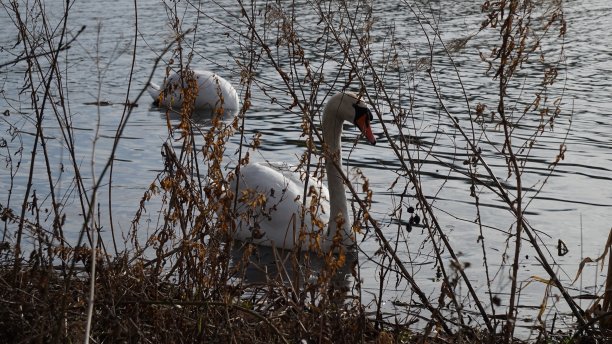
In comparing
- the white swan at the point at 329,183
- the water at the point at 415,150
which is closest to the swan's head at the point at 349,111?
the white swan at the point at 329,183

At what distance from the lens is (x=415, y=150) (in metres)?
6.10

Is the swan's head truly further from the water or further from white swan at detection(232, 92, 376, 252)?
the water

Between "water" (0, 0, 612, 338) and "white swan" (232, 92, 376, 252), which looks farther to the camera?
"white swan" (232, 92, 376, 252)

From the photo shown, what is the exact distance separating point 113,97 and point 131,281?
8.90m

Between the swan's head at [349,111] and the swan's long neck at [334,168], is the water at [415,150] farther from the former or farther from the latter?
the swan's long neck at [334,168]

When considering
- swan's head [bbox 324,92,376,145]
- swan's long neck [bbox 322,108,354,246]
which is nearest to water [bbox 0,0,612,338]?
swan's head [bbox 324,92,376,145]

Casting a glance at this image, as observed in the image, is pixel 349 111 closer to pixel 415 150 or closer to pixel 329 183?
pixel 329 183

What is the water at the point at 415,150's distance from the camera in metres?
7.53

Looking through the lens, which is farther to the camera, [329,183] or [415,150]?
[329,183]

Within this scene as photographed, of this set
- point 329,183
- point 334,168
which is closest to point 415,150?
point 334,168

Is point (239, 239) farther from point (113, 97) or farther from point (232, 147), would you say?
point (113, 97)

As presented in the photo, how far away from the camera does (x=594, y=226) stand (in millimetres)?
8539

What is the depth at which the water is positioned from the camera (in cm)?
753

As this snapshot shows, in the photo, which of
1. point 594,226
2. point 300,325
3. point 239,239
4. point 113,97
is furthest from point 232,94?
point 300,325
